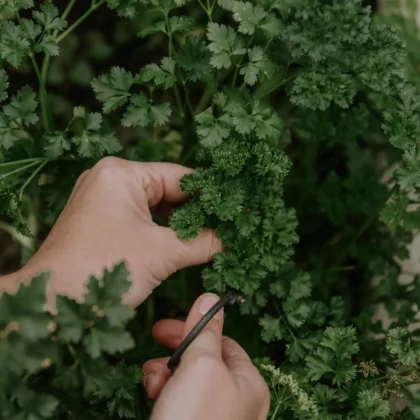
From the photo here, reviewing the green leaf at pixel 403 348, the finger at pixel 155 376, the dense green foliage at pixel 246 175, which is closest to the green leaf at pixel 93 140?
the dense green foliage at pixel 246 175

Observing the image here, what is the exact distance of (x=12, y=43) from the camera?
148cm

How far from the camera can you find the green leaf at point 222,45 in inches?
57.1

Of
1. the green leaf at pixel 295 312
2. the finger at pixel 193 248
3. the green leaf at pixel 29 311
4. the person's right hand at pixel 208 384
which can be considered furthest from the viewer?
the green leaf at pixel 295 312

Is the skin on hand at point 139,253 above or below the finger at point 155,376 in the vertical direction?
above

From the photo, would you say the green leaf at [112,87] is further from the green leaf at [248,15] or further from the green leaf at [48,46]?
the green leaf at [248,15]

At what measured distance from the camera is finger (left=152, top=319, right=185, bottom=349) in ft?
5.56

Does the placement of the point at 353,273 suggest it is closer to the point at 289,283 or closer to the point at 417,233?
the point at 417,233

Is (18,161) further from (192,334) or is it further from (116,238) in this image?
(192,334)

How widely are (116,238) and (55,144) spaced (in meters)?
0.37

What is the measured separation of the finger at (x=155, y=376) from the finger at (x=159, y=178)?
18.2 inches

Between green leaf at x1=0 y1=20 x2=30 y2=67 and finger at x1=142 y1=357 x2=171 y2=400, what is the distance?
889mm

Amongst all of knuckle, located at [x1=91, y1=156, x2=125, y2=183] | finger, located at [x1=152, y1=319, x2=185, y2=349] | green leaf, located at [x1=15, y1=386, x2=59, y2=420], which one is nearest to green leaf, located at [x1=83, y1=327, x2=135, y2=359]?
green leaf, located at [x1=15, y1=386, x2=59, y2=420]

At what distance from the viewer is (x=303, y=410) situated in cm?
145

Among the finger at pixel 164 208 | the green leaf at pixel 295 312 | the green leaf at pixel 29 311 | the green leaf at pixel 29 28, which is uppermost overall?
the green leaf at pixel 29 28
